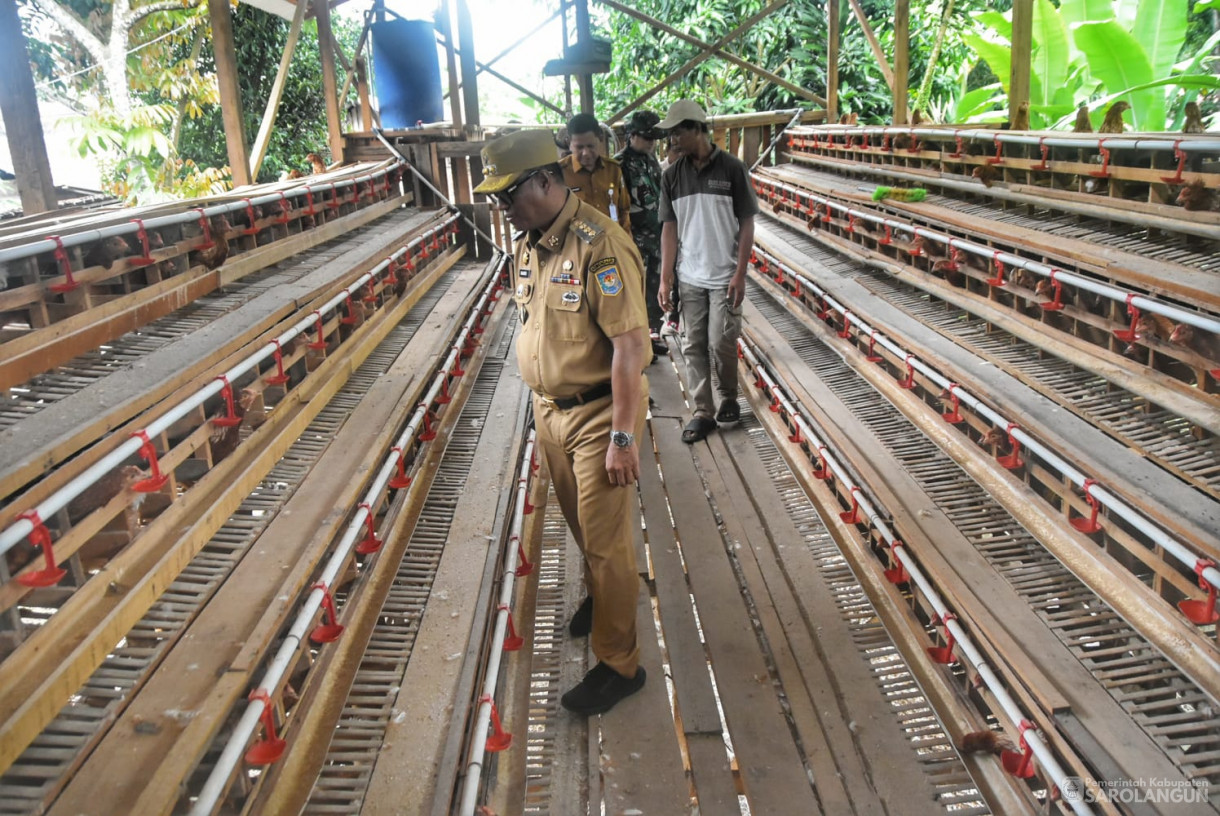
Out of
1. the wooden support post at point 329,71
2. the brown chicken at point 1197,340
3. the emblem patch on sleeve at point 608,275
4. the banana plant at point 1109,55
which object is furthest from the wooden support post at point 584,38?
the brown chicken at point 1197,340

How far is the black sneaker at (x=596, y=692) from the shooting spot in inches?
116

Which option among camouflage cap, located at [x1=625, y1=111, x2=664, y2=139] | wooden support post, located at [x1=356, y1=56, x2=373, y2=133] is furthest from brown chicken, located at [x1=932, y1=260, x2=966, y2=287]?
wooden support post, located at [x1=356, y1=56, x2=373, y2=133]

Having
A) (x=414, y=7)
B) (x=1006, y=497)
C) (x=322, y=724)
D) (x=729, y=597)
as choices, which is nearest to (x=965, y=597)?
(x=1006, y=497)

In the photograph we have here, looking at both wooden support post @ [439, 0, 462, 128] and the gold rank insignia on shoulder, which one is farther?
wooden support post @ [439, 0, 462, 128]

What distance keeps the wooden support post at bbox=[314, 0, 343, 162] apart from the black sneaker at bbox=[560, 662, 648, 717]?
695 cm

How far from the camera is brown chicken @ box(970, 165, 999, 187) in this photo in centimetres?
514

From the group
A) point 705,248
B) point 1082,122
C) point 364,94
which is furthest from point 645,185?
point 364,94

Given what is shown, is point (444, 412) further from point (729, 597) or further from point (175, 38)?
point (175, 38)

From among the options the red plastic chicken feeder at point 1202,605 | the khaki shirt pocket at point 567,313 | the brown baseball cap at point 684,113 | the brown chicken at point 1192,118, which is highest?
the brown baseball cap at point 684,113

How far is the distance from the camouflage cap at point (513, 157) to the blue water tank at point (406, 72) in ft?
26.2

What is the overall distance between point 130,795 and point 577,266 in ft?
5.75

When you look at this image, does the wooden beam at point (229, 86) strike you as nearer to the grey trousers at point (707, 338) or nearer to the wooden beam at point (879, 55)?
the grey trousers at point (707, 338)

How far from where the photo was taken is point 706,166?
498cm

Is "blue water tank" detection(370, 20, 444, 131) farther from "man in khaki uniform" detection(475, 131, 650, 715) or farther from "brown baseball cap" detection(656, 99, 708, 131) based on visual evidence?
"man in khaki uniform" detection(475, 131, 650, 715)
